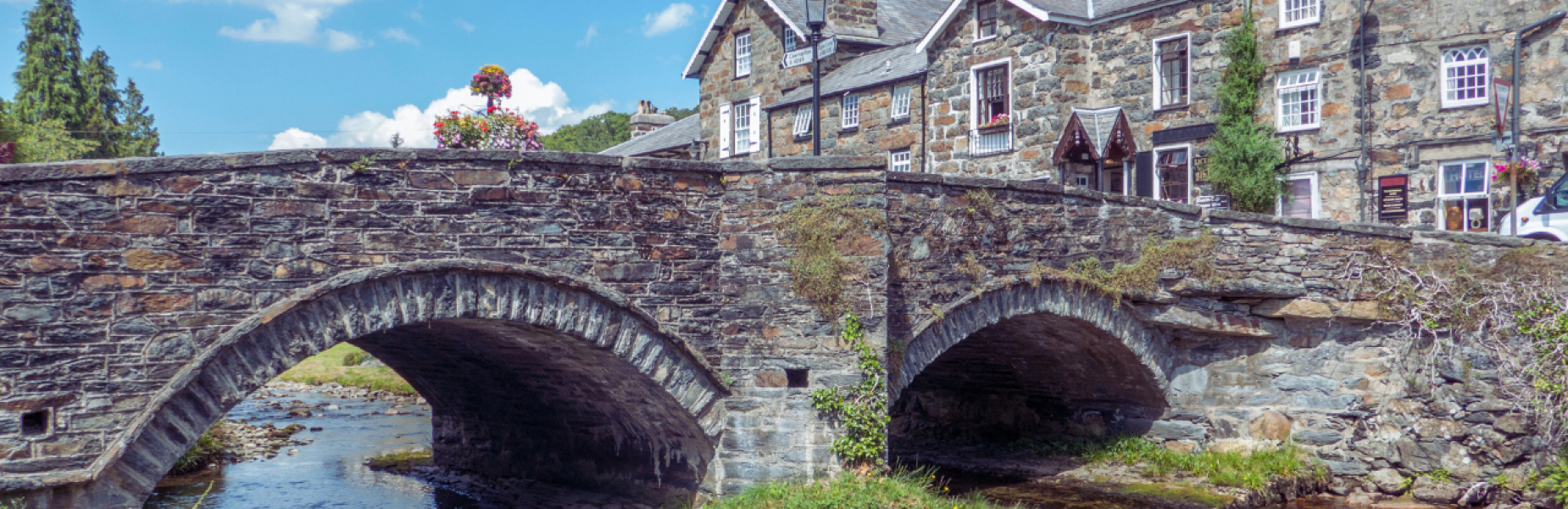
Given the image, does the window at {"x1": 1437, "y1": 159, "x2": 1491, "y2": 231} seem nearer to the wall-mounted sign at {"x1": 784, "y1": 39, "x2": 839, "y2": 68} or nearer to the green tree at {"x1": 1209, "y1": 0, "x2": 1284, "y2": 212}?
the green tree at {"x1": 1209, "y1": 0, "x2": 1284, "y2": 212}

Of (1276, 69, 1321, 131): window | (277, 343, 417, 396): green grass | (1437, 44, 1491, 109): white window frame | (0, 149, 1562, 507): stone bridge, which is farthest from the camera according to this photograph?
(277, 343, 417, 396): green grass

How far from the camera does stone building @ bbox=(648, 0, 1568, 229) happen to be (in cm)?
1606

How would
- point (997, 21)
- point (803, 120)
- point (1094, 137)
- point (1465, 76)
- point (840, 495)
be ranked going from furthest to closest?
point (803, 120)
point (997, 21)
point (1094, 137)
point (1465, 76)
point (840, 495)

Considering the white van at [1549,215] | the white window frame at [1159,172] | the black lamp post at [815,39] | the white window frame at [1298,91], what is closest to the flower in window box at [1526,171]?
the white van at [1549,215]

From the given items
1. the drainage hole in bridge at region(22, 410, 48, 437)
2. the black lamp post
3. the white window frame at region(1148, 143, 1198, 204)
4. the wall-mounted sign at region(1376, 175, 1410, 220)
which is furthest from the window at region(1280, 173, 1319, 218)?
the drainage hole in bridge at region(22, 410, 48, 437)

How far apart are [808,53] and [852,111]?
11.5 metres

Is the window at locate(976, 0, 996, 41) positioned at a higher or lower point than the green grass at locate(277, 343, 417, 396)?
higher

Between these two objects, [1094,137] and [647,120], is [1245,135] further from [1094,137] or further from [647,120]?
[647,120]

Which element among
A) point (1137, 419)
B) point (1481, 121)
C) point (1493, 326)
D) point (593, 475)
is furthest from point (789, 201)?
point (1481, 121)

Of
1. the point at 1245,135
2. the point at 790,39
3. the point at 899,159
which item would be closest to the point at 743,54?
the point at 790,39

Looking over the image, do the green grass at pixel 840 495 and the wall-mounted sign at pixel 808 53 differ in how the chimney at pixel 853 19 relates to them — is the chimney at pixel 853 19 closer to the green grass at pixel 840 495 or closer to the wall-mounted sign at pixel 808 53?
the wall-mounted sign at pixel 808 53

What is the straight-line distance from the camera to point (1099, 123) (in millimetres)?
19328

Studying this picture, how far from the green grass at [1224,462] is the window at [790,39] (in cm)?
1278

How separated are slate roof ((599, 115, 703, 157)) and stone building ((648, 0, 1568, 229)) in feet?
12.3
